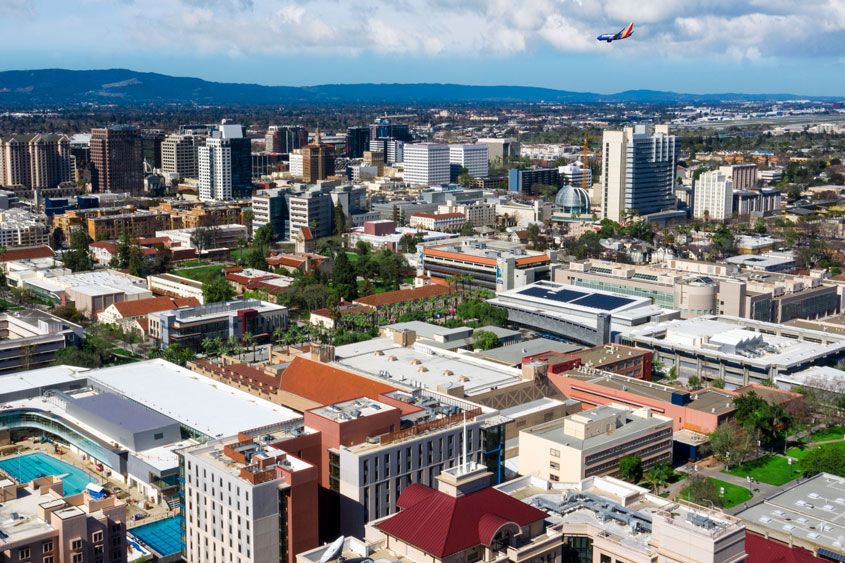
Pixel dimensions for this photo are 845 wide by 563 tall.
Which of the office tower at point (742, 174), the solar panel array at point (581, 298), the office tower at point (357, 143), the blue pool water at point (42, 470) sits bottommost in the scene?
the blue pool water at point (42, 470)

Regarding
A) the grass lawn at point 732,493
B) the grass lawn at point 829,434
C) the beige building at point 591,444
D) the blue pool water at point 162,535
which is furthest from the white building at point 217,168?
the grass lawn at point 732,493

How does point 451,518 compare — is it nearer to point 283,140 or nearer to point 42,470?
point 42,470

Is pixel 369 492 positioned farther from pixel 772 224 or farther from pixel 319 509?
pixel 772 224

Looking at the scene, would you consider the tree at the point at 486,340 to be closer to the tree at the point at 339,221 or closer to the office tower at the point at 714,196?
the tree at the point at 339,221

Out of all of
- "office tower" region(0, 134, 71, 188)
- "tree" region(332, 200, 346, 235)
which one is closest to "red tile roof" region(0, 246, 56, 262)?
"tree" region(332, 200, 346, 235)

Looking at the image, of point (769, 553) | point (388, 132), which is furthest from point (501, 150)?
point (769, 553)

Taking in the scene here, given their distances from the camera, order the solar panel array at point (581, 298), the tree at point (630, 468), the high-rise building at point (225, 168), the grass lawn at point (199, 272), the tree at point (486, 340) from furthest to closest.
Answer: the high-rise building at point (225, 168) → the grass lawn at point (199, 272) → the solar panel array at point (581, 298) → the tree at point (486, 340) → the tree at point (630, 468)
